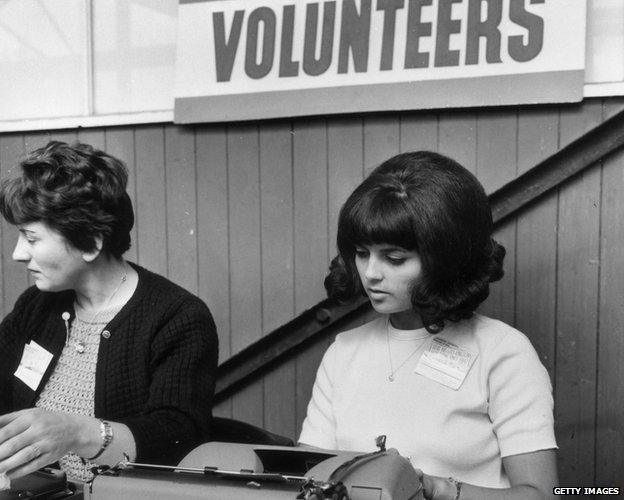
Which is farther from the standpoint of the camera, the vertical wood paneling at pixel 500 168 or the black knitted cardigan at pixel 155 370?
the vertical wood paneling at pixel 500 168

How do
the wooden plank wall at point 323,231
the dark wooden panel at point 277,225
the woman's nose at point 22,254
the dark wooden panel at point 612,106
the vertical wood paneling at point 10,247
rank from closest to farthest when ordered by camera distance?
the woman's nose at point 22,254
the dark wooden panel at point 612,106
the wooden plank wall at point 323,231
the dark wooden panel at point 277,225
the vertical wood paneling at point 10,247

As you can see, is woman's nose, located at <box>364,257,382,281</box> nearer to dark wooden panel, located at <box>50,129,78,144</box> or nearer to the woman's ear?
the woman's ear

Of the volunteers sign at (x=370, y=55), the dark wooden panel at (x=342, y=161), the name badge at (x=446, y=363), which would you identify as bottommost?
the name badge at (x=446, y=363)

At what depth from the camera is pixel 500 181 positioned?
2369 millimetres

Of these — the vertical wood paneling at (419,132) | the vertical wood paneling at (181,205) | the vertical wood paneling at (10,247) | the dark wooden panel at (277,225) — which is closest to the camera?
the vertical wood paneling at (419,132)

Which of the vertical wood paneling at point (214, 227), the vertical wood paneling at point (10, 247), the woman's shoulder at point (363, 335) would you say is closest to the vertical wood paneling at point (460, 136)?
the vertical wood paneling at point (214, 227)

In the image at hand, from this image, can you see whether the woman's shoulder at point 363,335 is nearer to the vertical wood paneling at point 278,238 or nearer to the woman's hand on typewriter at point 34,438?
the woman's hand on typewriter at point 34,438

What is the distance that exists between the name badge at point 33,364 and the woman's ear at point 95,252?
26cm

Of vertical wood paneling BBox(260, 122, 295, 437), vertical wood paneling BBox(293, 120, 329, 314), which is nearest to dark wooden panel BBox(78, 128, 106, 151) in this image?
vertical wood paneling BBox(260, 122, 295, 437)

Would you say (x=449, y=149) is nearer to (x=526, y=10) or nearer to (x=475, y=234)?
(x=526, y=10)

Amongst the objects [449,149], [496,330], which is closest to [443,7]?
[449,149]

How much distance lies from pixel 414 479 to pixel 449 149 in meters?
1.61

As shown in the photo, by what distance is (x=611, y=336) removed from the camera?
7.57 ft

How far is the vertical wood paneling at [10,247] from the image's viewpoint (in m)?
3.04
